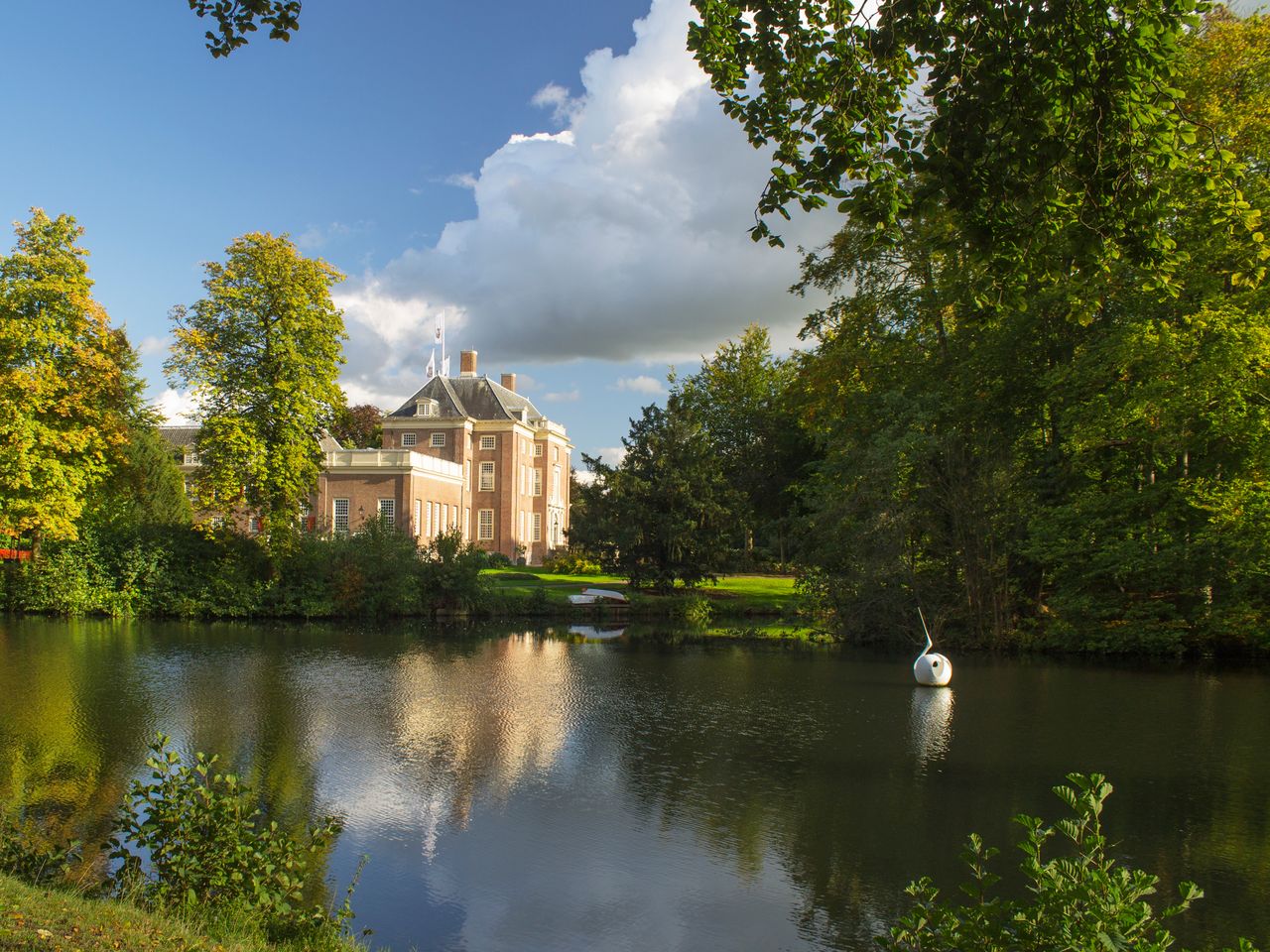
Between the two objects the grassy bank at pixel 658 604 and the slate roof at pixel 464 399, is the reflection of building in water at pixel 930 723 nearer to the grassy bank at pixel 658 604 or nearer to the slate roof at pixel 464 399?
the grassy bank at pixel 658 604

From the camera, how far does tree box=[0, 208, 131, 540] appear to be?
2870cm

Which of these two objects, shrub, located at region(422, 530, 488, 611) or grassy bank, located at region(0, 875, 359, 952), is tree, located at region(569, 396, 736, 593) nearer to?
shrub, located at region(422, 530, 488, 611)

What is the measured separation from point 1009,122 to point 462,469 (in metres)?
54.1

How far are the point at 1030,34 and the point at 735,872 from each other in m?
6.43

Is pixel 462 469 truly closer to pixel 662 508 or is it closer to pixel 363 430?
pixel 363 430

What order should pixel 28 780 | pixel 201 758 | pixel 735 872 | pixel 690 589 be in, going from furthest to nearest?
pixel 690 589
pixel 28 780
pixel 735 872
pixel 201 758

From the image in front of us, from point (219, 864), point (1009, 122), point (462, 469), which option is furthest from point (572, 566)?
point (1009, 122)

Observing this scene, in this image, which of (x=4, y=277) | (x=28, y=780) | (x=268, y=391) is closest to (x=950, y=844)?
(x=28, y=780)

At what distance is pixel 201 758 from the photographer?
6.35 m

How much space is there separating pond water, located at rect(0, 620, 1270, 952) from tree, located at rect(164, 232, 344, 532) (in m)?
10.6

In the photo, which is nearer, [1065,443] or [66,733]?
[66,733]

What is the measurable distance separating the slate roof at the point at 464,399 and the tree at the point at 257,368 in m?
27.1

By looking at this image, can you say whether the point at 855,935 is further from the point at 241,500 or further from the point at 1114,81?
the point at 241,500

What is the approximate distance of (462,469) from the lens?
5831cm
